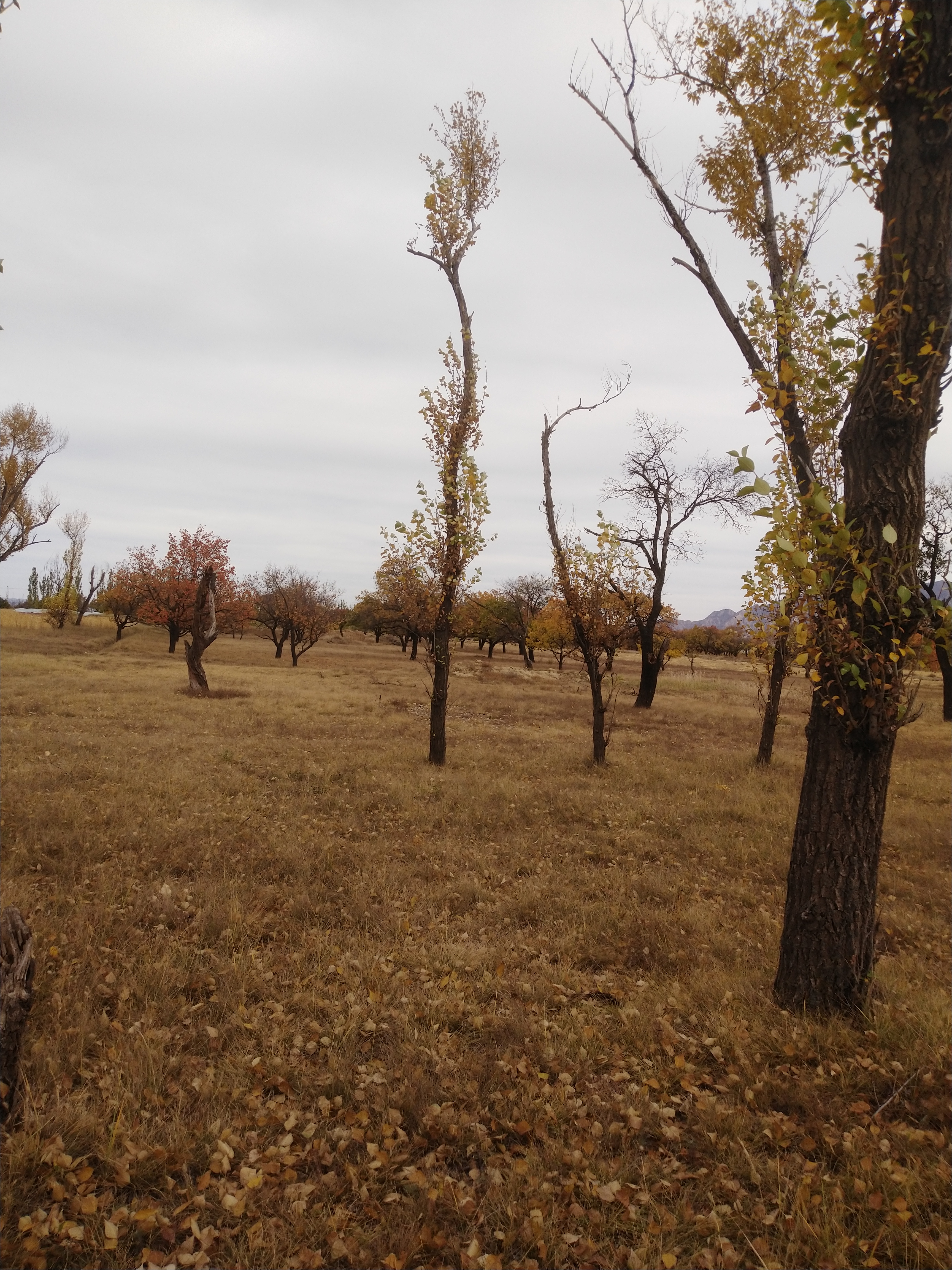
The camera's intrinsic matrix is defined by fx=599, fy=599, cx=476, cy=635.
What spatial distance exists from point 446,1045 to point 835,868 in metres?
3.09

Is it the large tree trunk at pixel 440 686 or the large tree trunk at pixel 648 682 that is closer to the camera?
the large tree trunk at pixel 440 686

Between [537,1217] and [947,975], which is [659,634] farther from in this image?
[537,1217]

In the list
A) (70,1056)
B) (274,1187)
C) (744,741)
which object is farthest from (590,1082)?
(744,741)

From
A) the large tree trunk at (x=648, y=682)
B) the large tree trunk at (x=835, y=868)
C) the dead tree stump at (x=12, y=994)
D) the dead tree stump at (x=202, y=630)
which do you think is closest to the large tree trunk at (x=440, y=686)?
the large tree trunk at (x=835, y=868)

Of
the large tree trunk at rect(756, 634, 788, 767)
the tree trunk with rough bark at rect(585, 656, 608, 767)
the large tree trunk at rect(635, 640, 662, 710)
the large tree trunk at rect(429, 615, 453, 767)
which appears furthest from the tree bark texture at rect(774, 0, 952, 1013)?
the large tree trunk at rect(635, 640, 662, 710)

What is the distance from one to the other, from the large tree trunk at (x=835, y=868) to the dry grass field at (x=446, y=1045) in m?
0.29

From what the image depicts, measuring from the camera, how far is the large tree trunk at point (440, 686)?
13.6 metres

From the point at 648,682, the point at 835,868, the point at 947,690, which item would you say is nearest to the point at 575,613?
the point at 835,868

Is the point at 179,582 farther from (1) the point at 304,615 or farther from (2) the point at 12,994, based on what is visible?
(2) the point at 12,994

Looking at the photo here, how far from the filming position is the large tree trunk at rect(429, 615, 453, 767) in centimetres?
1360

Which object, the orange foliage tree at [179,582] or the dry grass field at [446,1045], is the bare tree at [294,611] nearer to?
the orange foliage tree at [179,582]

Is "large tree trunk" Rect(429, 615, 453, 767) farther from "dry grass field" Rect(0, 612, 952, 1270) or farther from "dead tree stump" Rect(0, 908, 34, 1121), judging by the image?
"dead tree stump" Rect(0, 908, 34, 1121)

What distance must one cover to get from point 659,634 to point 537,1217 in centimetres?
2810

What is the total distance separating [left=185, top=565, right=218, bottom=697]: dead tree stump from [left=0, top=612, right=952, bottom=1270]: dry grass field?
541 inches
